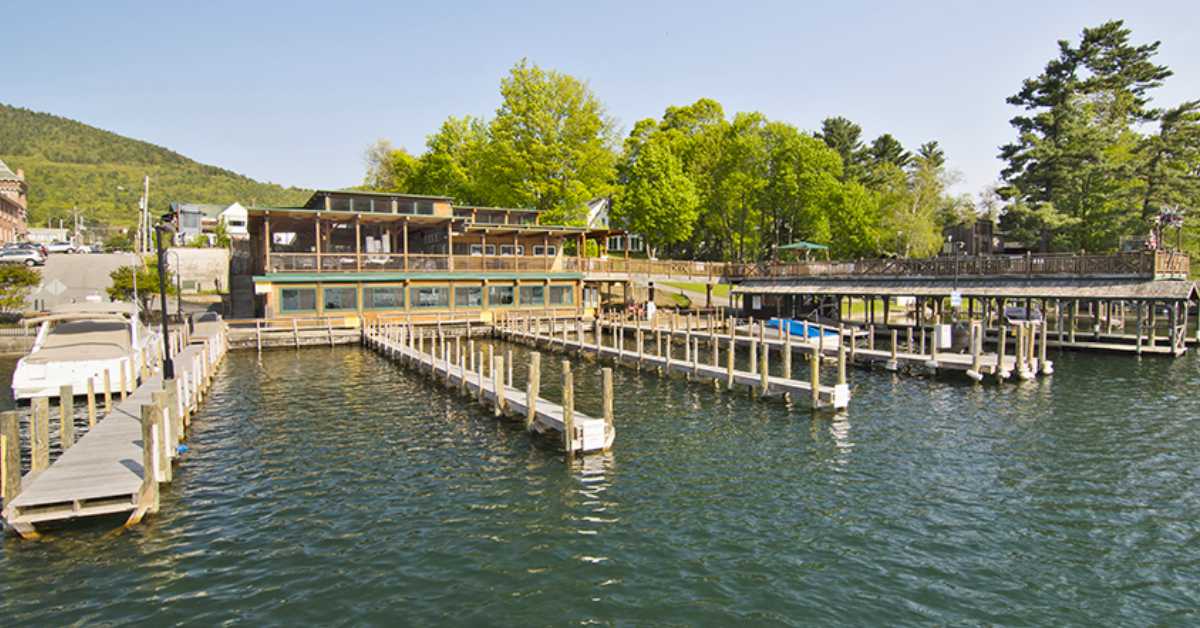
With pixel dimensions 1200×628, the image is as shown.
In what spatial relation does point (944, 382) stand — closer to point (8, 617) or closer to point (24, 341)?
point (8, 617)

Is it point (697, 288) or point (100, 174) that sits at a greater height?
point (100, 174)

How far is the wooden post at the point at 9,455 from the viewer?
11680 millimetres

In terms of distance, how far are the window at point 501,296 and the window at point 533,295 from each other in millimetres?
823

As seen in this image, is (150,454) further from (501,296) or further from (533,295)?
(533,295)

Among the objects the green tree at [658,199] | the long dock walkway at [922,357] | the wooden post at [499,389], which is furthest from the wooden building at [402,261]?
the wooden post at [499,389]

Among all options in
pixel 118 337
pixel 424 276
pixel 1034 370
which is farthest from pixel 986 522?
pixel 424 276

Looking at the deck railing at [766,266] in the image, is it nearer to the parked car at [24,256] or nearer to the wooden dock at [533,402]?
the wooden dock at [533,402]

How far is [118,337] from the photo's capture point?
25.9m

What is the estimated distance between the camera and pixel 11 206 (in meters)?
80.1

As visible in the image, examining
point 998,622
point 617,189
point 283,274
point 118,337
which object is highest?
point 617,189

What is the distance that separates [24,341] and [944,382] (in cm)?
4622

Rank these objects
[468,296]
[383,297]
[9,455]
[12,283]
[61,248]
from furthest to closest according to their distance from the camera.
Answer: [61,248]
[468,296]
[383,297]
[12,283]
[9,455]

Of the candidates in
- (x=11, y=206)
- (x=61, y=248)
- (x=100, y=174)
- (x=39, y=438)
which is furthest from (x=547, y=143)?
(x=100, y=174)

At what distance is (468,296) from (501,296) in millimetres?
2435
